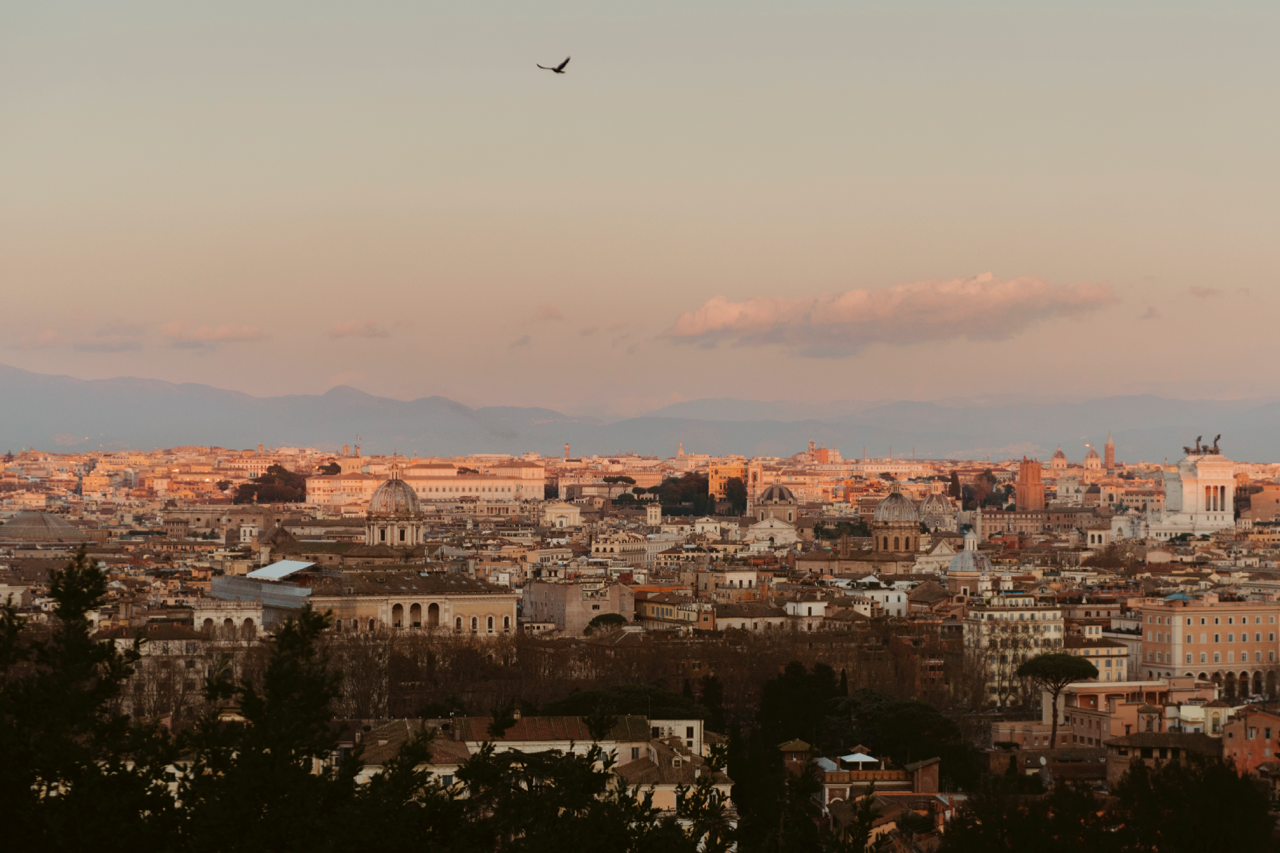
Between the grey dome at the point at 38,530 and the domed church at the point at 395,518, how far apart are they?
77.6ft

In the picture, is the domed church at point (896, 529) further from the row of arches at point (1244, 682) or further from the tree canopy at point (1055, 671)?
the tree canopy at point (1055, 671)

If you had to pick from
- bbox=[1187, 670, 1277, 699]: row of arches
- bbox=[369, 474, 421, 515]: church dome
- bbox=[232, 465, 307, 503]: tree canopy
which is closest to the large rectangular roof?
bbox=[369, 474, 421, 515]: church dome

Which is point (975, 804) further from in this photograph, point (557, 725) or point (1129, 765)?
point (557, 725)

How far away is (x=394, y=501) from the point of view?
233 feet

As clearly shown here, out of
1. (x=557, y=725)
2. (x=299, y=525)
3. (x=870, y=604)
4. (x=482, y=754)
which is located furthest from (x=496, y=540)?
(x=482, y=754)

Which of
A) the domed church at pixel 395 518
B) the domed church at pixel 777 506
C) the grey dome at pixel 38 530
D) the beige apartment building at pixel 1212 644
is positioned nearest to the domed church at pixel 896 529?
the domed church at pixel 395 518

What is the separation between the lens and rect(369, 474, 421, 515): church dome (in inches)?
2785

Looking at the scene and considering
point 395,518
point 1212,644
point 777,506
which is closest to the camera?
point 1212,644

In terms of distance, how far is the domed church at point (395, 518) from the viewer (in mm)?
70000

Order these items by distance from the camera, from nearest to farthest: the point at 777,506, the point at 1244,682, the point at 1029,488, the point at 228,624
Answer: the point at 1244,682
the point at 228,624
the point at 777,506
the point at 1029,488

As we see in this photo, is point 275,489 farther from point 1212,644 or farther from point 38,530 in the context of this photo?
point 1212,644

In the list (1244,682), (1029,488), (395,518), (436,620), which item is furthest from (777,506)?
(1244,682)

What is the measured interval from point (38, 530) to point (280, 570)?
129 feet

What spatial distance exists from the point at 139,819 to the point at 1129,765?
19.8 metres
